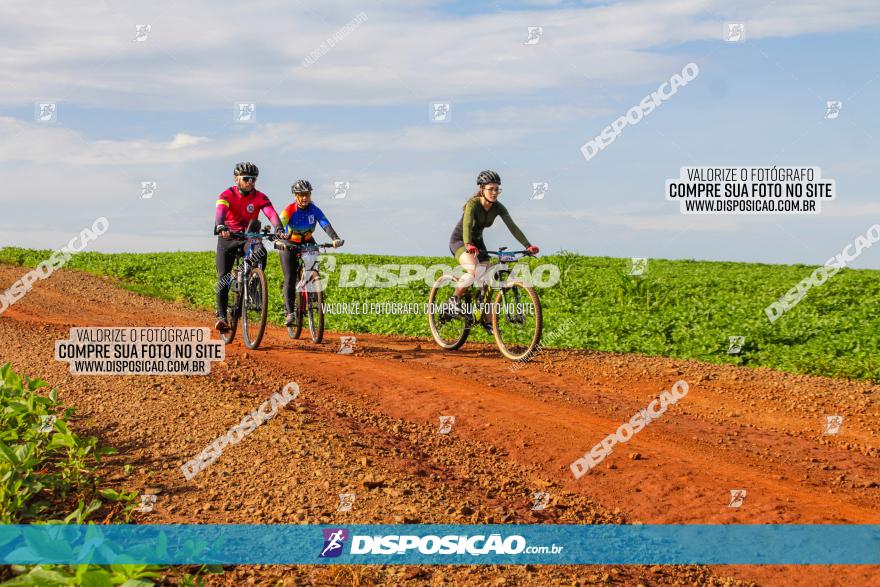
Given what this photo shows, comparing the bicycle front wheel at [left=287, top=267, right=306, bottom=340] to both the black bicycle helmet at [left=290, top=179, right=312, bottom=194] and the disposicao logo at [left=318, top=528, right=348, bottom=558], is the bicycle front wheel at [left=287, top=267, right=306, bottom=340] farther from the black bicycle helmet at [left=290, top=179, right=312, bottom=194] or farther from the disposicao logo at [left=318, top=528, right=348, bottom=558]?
the disposicao logo at [left=318, top=528, right=348, bottom=558]

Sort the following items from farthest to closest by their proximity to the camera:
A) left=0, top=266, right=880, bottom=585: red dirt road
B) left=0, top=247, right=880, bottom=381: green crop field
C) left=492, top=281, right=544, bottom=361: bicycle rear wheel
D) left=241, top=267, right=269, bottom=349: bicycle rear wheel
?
left=0, top=247, right=880, bottom=381: green crop field, left=241, top=267, right=269, bottom=349: bicycle rear wheel, left=492, top=281, right=544, bottom=361: bicycle rear wheel, left=0, top=266, right=880, bottom=585: red dirt road

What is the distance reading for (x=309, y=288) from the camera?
1294cm

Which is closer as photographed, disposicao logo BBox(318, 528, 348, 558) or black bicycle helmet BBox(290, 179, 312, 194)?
disposicao logo BBox(318, 528, 348, 558)

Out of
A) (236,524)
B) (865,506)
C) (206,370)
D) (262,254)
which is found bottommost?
(865,506)

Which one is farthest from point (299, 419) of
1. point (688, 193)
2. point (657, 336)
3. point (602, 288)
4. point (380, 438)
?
point (602, 288)

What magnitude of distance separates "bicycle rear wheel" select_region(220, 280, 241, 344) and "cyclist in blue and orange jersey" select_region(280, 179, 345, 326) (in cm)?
85

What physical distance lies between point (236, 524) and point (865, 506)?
6162 millimetres

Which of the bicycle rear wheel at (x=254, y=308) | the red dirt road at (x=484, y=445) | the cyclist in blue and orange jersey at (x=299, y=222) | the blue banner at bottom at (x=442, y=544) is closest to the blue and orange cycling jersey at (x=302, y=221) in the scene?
the cyclist in blue and orange jersey at (x=299, y=222)

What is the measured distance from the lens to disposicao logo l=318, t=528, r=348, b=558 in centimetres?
539

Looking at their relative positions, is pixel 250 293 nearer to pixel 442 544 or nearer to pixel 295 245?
pixel 295 245

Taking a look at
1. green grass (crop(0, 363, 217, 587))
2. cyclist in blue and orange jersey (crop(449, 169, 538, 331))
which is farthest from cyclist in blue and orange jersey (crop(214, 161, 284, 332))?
green grass (crop(0, 363, 217, 587))

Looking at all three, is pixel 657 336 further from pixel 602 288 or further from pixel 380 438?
pixel 380 438

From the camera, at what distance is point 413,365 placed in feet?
38.7

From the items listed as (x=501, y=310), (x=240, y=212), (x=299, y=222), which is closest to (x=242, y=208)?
(x=240, y=212)
